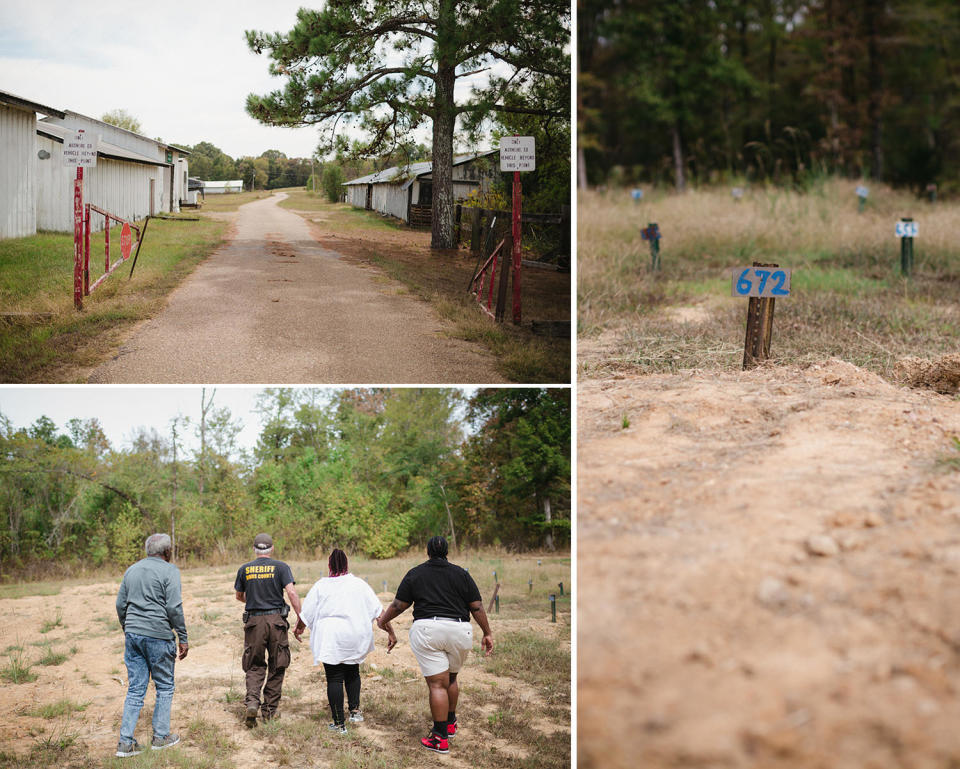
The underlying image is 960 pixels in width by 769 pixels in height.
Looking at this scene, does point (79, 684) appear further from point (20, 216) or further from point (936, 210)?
point (936, 210)

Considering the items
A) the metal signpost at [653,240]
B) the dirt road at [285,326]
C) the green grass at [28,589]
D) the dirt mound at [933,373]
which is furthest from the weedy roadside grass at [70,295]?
the metal signpost at [653,240]

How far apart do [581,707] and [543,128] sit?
377 centimetres

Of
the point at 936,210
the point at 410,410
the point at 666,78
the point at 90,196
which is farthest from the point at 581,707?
the point at 666,78

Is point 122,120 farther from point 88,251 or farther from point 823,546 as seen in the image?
point 823,546

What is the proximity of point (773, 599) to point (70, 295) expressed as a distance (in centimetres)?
412

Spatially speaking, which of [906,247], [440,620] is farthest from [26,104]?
[906,247]

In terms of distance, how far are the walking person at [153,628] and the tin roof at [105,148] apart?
2305mm

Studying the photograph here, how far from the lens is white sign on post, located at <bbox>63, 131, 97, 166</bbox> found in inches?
177

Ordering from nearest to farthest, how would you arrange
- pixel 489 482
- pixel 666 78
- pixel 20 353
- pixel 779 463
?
1. pixel 779 463
2. pixel 20 353
3. pixel 489 482
4. pixel 666 78

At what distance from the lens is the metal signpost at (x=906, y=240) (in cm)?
857

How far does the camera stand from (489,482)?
903 cm

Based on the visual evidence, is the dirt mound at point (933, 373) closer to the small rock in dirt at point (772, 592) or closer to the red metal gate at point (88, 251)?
→ the small rock in dirt at point (772, 592)

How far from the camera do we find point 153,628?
14.2 feet

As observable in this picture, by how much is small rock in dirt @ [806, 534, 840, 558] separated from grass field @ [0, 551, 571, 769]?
2272 mm
